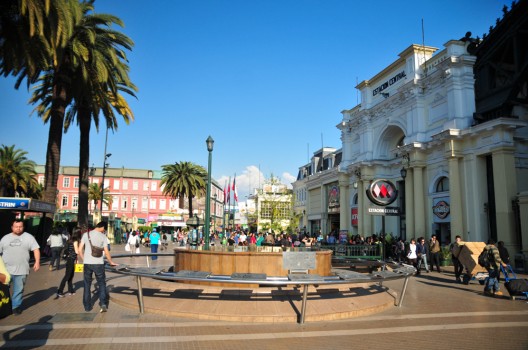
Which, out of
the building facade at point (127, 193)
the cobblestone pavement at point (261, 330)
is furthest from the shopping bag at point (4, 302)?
the building facade at point (127, 193)

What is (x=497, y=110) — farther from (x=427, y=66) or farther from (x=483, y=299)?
(x=483, y=299)

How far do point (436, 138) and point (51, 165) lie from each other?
24.4 meters

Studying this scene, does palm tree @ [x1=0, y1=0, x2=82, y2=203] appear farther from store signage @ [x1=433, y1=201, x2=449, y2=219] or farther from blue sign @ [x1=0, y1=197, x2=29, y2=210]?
store signage @ [x1=433, y1=201, x2=449, y2=219]

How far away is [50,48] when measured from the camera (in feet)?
51.3

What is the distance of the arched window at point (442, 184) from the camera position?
2681 centimetres

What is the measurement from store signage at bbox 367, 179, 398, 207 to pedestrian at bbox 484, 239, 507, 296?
19.6 ft

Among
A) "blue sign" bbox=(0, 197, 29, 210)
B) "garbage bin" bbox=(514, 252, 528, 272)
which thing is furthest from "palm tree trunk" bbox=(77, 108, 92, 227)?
"garbage bin" bbox=(514, 252, 528, 272)

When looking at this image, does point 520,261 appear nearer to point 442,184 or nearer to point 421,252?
point 421,252

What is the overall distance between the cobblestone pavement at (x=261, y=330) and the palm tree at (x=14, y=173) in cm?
4760

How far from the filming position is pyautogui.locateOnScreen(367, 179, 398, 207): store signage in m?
17.2

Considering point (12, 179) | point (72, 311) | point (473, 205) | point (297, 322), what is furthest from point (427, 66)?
point (12, 179)

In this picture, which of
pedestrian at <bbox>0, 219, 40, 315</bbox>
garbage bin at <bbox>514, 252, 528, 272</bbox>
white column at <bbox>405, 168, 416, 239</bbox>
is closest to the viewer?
pedestrian at <bbox>0, 219, 40, 315</bbox>

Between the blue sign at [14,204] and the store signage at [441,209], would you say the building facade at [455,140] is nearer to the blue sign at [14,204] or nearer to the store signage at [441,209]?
the store signage at [441,209]

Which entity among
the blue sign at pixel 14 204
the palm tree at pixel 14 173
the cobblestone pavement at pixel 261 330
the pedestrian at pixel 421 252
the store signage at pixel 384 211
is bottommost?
the cobblestone pavement at pixel 261 330
